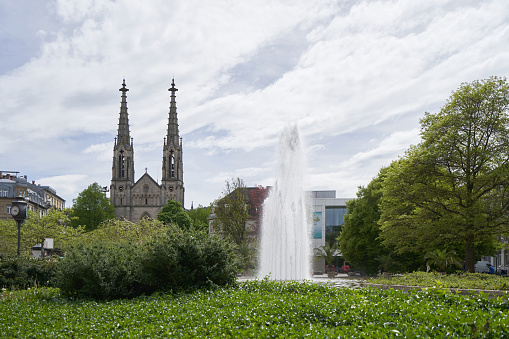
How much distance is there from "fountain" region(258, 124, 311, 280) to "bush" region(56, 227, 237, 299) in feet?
34.9

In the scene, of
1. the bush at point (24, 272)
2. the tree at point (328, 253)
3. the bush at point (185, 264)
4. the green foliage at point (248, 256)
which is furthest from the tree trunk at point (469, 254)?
the bush at point (24, 272)

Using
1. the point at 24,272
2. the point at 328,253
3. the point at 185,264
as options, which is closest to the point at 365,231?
the point at 328,253

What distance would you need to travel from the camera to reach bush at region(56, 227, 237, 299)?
15.7 meters

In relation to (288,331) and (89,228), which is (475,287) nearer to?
(288,331)

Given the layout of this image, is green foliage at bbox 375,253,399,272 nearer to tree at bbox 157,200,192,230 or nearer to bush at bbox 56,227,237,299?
bush at bbox 56,227,237,299

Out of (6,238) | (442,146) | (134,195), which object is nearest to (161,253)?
(442,146)

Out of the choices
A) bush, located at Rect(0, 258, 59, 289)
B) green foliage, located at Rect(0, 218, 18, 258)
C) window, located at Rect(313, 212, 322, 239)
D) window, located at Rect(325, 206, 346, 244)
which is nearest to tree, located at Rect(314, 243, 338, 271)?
window, located at Rect(313, 212, 322, 239)

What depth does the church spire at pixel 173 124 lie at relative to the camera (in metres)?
113

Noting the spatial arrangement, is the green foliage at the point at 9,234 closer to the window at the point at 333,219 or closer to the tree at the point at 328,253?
the tree at the point at 328,253

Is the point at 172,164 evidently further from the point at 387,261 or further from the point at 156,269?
the point at 156,269

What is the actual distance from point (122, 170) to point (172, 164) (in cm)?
1117

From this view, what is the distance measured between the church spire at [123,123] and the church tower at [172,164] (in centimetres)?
901

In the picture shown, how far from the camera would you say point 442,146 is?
94.0 feet

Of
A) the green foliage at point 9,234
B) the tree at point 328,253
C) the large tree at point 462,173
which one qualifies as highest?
the large tree at point 462,173
